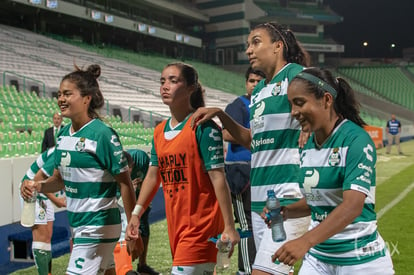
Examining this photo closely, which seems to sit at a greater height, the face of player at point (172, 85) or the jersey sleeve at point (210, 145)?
the face of player at point (172, 85)

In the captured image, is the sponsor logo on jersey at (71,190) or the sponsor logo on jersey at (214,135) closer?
the sponsor logo on jersey at (214,135)

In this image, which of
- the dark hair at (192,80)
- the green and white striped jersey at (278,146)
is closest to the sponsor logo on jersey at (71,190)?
the dark hair at (192,80)

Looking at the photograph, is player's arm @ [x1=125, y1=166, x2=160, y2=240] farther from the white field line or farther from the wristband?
the white field line

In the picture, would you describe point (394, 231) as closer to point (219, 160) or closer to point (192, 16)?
point (219, 160)

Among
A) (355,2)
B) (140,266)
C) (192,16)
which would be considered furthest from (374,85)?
(140,266)

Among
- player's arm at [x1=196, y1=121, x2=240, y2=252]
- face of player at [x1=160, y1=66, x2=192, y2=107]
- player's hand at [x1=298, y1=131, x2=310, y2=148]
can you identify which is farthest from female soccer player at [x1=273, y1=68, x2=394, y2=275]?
face of player at [x1=160, y1=66, x2=192, y2=107]

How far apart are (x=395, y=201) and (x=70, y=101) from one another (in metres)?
8.84

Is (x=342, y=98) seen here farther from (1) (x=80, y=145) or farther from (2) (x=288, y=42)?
(1) (x=80, y=145)

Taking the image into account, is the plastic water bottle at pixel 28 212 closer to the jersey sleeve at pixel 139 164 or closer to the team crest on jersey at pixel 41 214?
the team crest on jersey at pixel 41 214

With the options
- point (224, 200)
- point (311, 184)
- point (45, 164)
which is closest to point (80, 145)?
point (45, 164)

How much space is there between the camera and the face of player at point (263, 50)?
3129 millimetres

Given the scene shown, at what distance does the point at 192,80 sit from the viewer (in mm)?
3293

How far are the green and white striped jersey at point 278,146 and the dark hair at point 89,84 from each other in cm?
116

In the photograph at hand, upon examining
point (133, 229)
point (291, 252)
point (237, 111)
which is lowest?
point (133, 229)
